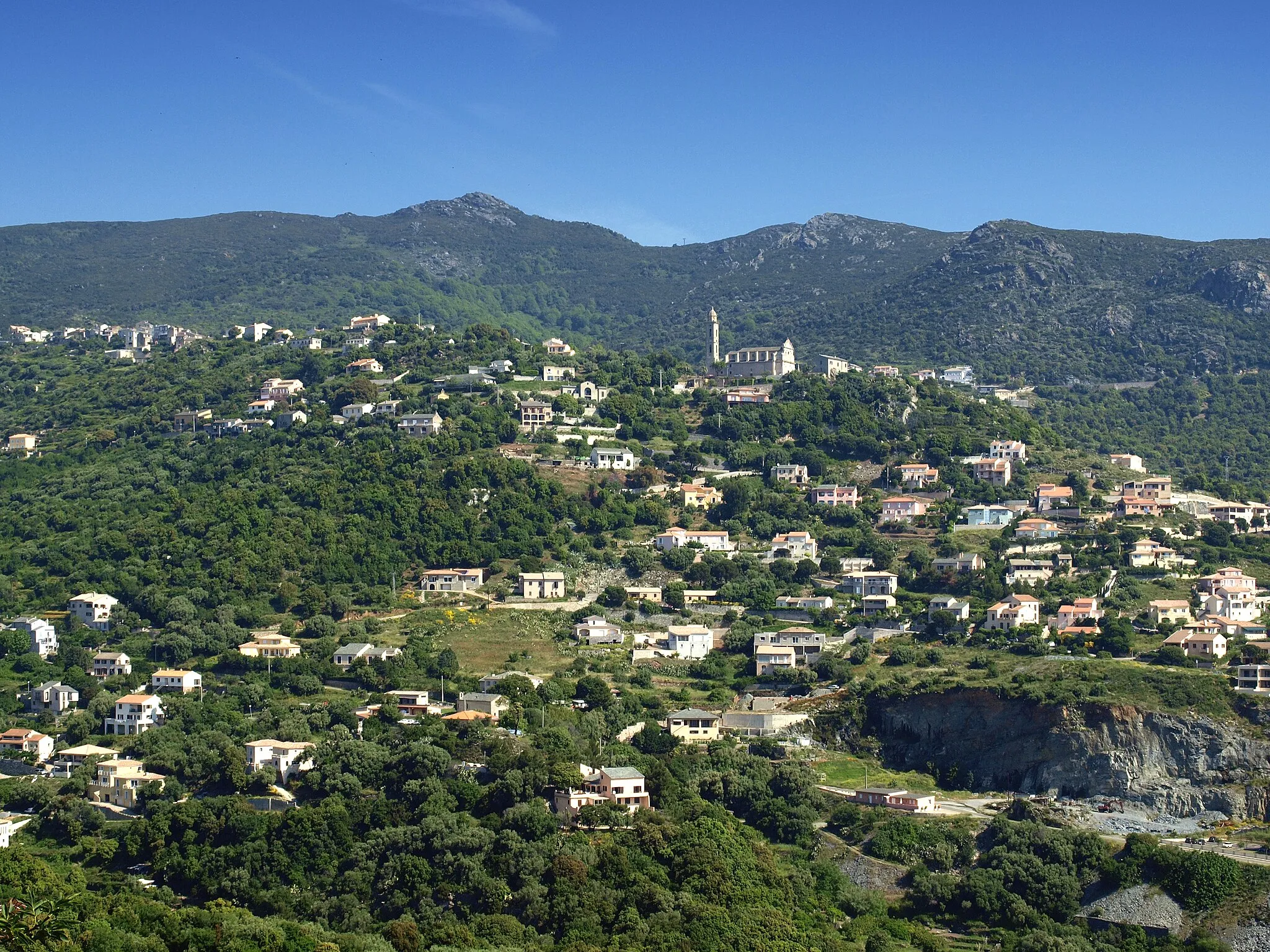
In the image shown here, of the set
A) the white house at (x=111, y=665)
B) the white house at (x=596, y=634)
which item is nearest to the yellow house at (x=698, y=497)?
the white house at (x=596, y=634)

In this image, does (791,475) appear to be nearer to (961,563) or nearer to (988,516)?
(988,516)

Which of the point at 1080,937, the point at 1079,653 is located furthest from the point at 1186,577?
the point at 1080,937

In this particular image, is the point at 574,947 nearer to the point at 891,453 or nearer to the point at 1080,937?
the point at 1080,937

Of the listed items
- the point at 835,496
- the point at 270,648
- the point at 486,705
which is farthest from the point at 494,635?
the point at 835,496

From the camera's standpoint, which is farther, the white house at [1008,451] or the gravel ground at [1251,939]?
the white house at [1008,451]

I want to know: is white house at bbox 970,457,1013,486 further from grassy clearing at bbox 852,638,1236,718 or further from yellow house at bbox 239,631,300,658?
yellow house at bbox 239,631,300,658

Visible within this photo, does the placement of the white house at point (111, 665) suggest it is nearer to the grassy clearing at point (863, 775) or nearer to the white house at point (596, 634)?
the white house at point (596, 634)
